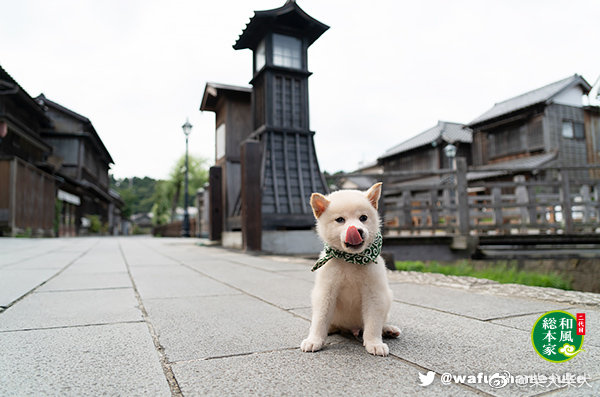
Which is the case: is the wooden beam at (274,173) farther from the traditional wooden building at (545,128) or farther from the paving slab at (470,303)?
the traditional wooden building at (545,128)

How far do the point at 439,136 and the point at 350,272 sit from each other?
2688 cm

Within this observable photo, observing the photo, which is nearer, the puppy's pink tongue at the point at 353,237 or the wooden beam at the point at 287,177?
the puppy's pink tongue at the point at 353,237

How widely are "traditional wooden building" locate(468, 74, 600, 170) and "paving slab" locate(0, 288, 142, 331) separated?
70.4ft

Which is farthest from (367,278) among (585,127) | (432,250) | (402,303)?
(585,127)

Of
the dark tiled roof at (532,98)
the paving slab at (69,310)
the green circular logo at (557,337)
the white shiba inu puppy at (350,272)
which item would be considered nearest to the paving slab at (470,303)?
the green circular logo at (557,337)

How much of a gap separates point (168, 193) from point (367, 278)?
5119 centimetres

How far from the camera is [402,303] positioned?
9.95 ft

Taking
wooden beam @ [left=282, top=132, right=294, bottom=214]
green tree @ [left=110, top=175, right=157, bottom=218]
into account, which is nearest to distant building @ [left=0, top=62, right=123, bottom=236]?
wooden beam @ [left=282, top=132, right=294, bottom=214]

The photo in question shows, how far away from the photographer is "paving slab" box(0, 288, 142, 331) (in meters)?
2.33

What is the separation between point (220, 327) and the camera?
224 cm

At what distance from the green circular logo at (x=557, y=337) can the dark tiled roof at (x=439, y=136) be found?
87.2ft

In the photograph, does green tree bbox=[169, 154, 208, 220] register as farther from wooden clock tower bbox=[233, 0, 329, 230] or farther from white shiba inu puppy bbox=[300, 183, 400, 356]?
white shiba inu puppy bbox=[300, 183, 400, 356]

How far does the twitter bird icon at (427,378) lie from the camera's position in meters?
1.37

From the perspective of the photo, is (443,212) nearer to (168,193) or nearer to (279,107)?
(279,107)
